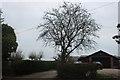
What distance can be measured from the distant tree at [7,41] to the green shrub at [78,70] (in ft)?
29.5

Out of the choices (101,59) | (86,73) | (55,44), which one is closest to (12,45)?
(55,44)

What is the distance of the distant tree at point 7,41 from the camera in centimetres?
2911

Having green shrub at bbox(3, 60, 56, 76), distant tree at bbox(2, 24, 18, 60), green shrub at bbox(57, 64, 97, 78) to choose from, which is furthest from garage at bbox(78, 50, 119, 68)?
green shrub at bbox(57, 64, 97, 78)

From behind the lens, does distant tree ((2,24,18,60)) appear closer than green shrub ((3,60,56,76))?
No

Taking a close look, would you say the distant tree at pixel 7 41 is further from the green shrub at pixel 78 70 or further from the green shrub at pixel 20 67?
the green shrub at pixel 78 70

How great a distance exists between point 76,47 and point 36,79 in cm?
822

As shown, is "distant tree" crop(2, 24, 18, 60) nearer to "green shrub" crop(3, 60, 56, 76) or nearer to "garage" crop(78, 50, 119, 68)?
"green shrub" crop(3, 60, 56, 76)

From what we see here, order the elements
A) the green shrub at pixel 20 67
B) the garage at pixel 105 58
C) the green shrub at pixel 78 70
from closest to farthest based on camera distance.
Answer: the green shrub at pixel 78 70
the green shrub at pixel 20 67
the garage at pixel 105 58

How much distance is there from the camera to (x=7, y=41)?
1157 inches

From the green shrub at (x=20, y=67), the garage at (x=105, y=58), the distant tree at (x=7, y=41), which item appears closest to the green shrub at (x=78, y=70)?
the green shrub at (x=20, y=67)

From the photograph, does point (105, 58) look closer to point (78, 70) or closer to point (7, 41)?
point (7, 41)

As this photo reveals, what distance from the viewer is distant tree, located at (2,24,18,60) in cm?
2911

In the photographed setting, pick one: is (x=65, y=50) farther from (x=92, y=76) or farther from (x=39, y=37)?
(x=92, y=76)

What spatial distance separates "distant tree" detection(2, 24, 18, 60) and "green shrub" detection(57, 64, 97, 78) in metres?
8.98
